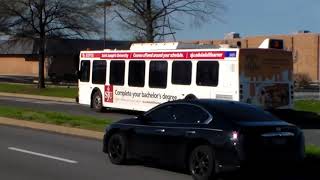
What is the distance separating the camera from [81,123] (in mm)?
20969

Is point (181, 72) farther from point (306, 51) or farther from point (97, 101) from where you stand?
point (306, 51)

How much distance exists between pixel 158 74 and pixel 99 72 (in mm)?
4390

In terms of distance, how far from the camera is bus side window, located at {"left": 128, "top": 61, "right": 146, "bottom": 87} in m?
27.8

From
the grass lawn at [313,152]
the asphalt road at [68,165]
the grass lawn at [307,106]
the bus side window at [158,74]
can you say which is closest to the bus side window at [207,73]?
the bus side window at [158,74]

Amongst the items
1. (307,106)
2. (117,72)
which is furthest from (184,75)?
(307,106)

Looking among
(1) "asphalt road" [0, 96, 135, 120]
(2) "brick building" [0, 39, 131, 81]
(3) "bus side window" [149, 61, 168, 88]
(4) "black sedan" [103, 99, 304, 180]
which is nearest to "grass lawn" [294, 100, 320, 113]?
(3) "bus side window" [149, 61, 168, 88]

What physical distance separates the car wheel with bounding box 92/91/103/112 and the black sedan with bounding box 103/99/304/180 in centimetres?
1754

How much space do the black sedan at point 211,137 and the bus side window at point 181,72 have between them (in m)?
12.4

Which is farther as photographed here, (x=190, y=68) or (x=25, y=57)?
(x=25, y=57)

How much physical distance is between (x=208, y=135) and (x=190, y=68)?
46.2 feet

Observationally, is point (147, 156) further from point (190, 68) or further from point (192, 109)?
point (190, 68)

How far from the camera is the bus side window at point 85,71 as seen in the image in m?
31.1

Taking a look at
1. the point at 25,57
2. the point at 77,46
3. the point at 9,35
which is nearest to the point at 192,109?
the point at 9,35

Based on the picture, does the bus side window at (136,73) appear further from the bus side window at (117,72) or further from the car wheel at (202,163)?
the car wheel at (202,163)
